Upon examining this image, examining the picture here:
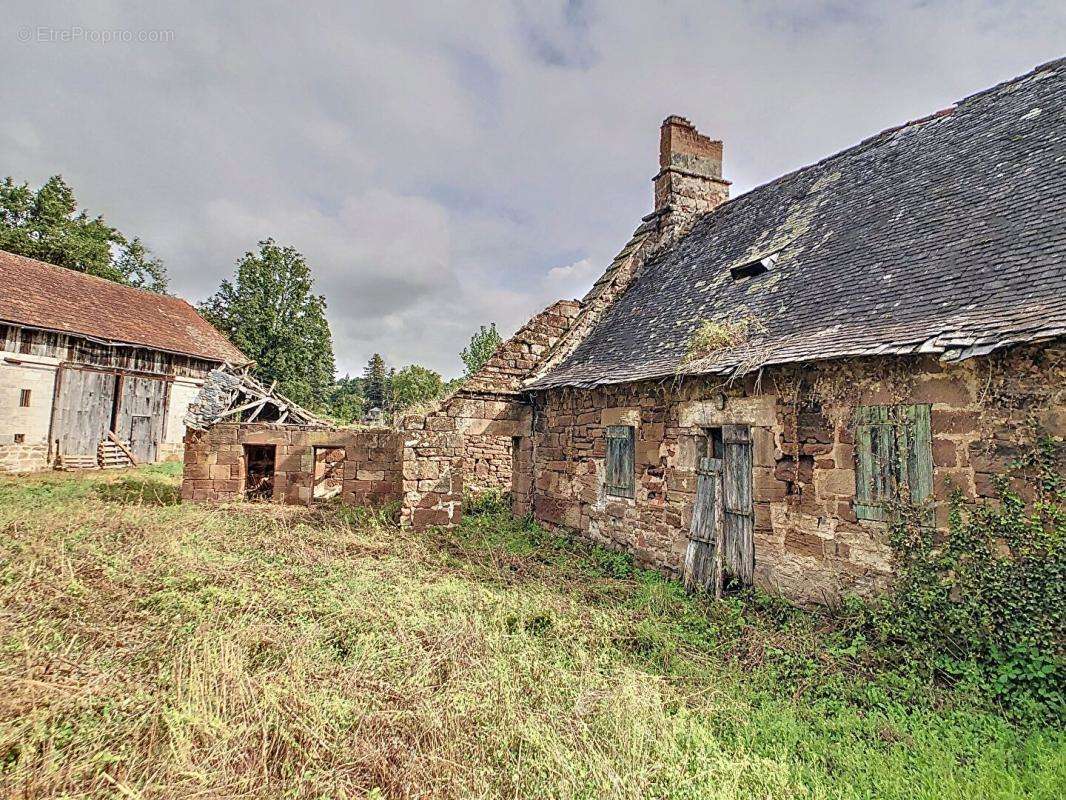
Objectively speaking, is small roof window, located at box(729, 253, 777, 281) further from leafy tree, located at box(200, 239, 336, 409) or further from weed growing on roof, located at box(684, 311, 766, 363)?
leafy tree, located at box(200, 239, 336, 409)

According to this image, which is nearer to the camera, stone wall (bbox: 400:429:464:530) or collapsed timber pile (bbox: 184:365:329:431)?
stone wall (bbox: 400:429:464:530)

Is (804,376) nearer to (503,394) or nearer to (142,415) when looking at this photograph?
(503,394)

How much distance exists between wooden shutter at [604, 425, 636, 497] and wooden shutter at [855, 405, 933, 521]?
352 centimetres

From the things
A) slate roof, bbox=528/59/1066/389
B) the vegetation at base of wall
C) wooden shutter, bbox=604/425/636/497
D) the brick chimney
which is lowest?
the vegetation at base of wall

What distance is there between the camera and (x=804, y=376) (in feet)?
20.5

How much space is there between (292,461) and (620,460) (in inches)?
325

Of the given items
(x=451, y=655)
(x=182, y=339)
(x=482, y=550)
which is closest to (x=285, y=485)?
(x=482, y=550)

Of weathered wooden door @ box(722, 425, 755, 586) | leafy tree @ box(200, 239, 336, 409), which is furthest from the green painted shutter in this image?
leafy tree @ box(200, 239, 336, 409)

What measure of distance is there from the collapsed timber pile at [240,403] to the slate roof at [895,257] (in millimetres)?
10030

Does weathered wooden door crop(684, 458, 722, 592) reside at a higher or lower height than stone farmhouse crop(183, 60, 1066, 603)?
lower

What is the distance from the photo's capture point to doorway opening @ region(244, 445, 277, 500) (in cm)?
1319

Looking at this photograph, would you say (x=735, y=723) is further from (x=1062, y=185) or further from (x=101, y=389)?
(x=101, y=389)

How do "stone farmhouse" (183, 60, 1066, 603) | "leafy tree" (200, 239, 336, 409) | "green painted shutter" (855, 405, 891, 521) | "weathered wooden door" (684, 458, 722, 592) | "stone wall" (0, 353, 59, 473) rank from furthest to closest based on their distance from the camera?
"leafy tree" (200, 239, 336, 409) < "stone wall" (0, 353, 59, 473) < "weathered wooden door" (684, 458, 722, 592) < "green painted shutter" (855, 405, 891, 521) < "stone farmhouse" (183, 60, 1066, 603)

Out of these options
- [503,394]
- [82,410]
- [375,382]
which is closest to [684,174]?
[503,394]
